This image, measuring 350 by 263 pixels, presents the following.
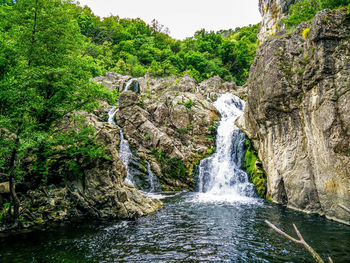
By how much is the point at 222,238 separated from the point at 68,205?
853 cm

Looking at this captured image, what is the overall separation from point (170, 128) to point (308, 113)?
17.0m

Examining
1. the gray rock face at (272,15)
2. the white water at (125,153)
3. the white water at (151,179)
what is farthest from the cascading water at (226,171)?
the gray rock face at (272,15)

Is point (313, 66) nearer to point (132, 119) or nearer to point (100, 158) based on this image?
point (100, 158)

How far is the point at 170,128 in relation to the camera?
95.9ft

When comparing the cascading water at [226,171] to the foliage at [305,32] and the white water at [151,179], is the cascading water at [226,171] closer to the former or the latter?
the white water at [151,179]

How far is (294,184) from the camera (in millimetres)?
16172

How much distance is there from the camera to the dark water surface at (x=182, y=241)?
8.46 meters

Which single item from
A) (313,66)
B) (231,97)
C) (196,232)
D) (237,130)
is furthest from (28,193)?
(231,97)

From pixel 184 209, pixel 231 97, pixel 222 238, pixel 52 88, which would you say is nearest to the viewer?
pixel 222 238

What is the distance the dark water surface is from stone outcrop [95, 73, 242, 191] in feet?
36.4

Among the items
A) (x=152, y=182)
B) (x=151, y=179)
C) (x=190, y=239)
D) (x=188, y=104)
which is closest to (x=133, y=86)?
(x=188, y=104)

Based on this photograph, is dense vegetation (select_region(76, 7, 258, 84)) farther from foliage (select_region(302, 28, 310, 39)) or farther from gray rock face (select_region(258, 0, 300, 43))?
foliage (select_region(302, 28, 310, 39))

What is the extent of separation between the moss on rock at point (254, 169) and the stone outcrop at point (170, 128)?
4.88 meters

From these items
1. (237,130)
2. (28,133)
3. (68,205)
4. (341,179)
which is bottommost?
(68,205)
